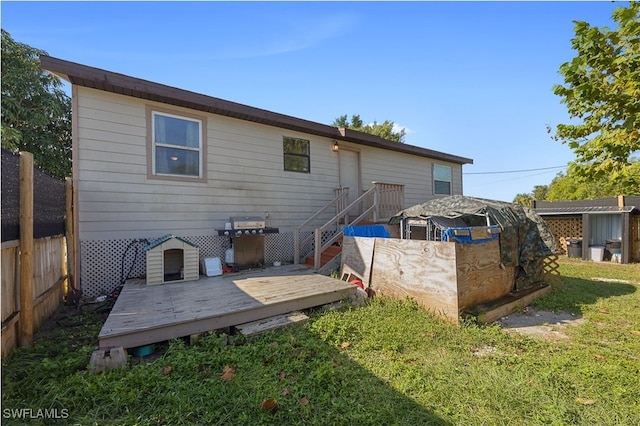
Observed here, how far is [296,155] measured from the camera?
25.1 ft

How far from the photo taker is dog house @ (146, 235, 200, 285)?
4812 millimetres

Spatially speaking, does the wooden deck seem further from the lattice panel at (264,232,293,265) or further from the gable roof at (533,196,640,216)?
the gable roof at (533,196,640,216)

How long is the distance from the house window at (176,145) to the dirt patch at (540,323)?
6.15m

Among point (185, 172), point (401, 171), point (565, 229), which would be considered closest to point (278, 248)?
point (185, 172)

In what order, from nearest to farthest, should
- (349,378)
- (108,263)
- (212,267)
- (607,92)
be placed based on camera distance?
(349,378) < (607,92) < (108,263) < (212,267)

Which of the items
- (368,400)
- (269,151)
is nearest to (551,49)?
(269,151)

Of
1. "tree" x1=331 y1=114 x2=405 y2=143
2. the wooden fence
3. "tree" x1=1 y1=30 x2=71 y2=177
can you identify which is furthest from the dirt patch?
"tree" x1=331 y1=114 x2=405 y2=143

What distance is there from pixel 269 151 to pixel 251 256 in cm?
265

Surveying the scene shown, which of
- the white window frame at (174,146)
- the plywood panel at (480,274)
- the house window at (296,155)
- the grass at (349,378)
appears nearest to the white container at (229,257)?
the white window frame at (174,146)

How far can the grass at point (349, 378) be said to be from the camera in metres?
1.99

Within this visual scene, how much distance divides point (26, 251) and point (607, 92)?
655cm

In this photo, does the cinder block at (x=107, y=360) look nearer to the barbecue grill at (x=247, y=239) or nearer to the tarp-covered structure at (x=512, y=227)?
the barbecue grill at (x=247, y=239)

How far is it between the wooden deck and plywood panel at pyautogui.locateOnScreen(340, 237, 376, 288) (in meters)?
0.56

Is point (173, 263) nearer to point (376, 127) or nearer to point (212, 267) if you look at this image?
point (212, 267)
